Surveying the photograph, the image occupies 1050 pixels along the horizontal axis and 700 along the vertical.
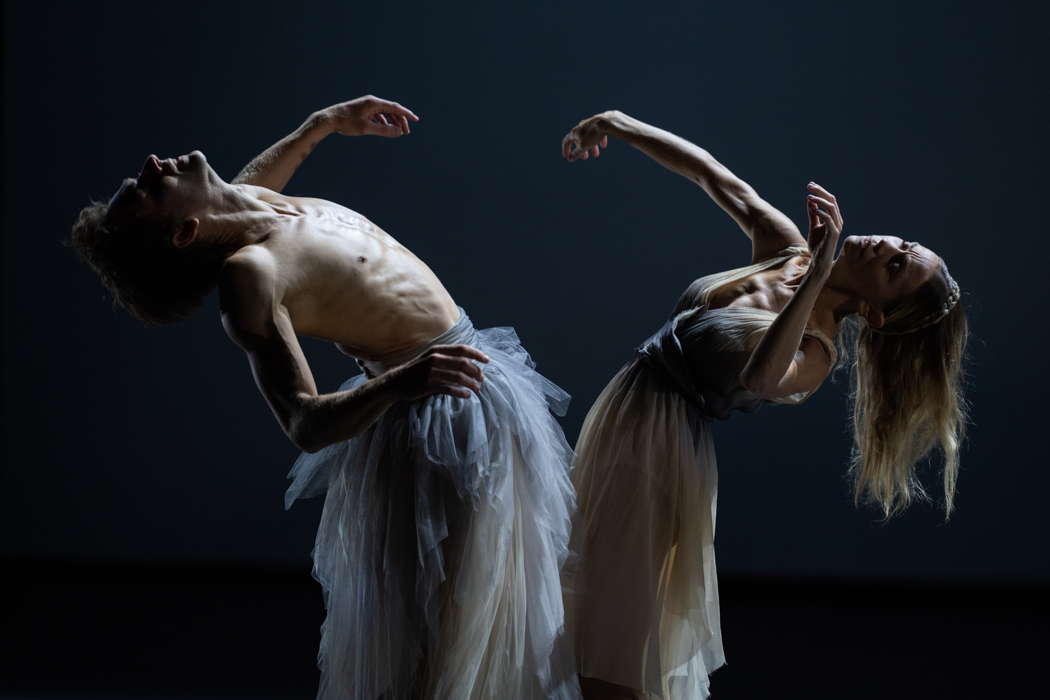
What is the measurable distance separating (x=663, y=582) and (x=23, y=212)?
116 inches

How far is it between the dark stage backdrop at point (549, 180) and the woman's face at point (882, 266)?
164 cm

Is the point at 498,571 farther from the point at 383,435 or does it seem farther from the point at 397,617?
the point at 383,435

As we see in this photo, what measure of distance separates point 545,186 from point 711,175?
5.13 feet

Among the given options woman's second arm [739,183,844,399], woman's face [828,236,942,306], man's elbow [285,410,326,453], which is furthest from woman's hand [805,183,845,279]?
man's elbow [285,410,326,453]

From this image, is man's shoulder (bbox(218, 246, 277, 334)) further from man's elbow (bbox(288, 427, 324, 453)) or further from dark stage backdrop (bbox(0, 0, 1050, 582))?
dark stage backdrop (bbox(0, 0, 1050, 582))

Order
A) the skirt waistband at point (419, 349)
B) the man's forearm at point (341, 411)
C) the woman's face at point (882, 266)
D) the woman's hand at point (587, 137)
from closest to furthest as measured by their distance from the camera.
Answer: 1. the man's forearm at point (341, 411)
2. the skirt waistband at point (419, 349)
3. the woman's face at point (882, 266)
4. the woman's hand at point (587, 137)

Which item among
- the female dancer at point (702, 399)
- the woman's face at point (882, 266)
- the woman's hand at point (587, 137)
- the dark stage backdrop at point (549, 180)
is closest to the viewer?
the female dancer at point (702, 399)

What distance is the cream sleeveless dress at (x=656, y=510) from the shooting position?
204 centimetres

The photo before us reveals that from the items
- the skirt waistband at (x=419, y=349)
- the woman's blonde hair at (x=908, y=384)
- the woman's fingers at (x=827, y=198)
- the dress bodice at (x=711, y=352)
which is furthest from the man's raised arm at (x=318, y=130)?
the woman's blonde hair at (x=908, y=384)

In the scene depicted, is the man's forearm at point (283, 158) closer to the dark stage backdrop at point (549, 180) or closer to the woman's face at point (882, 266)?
the woman's face at point (882, 266)

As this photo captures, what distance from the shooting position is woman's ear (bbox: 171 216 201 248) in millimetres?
1813

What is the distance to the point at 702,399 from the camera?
2.13 metres

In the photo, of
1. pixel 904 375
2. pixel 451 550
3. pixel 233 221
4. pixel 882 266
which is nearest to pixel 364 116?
pixel 233 221

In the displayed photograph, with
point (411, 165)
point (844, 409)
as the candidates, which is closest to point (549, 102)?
point (411, 165)
